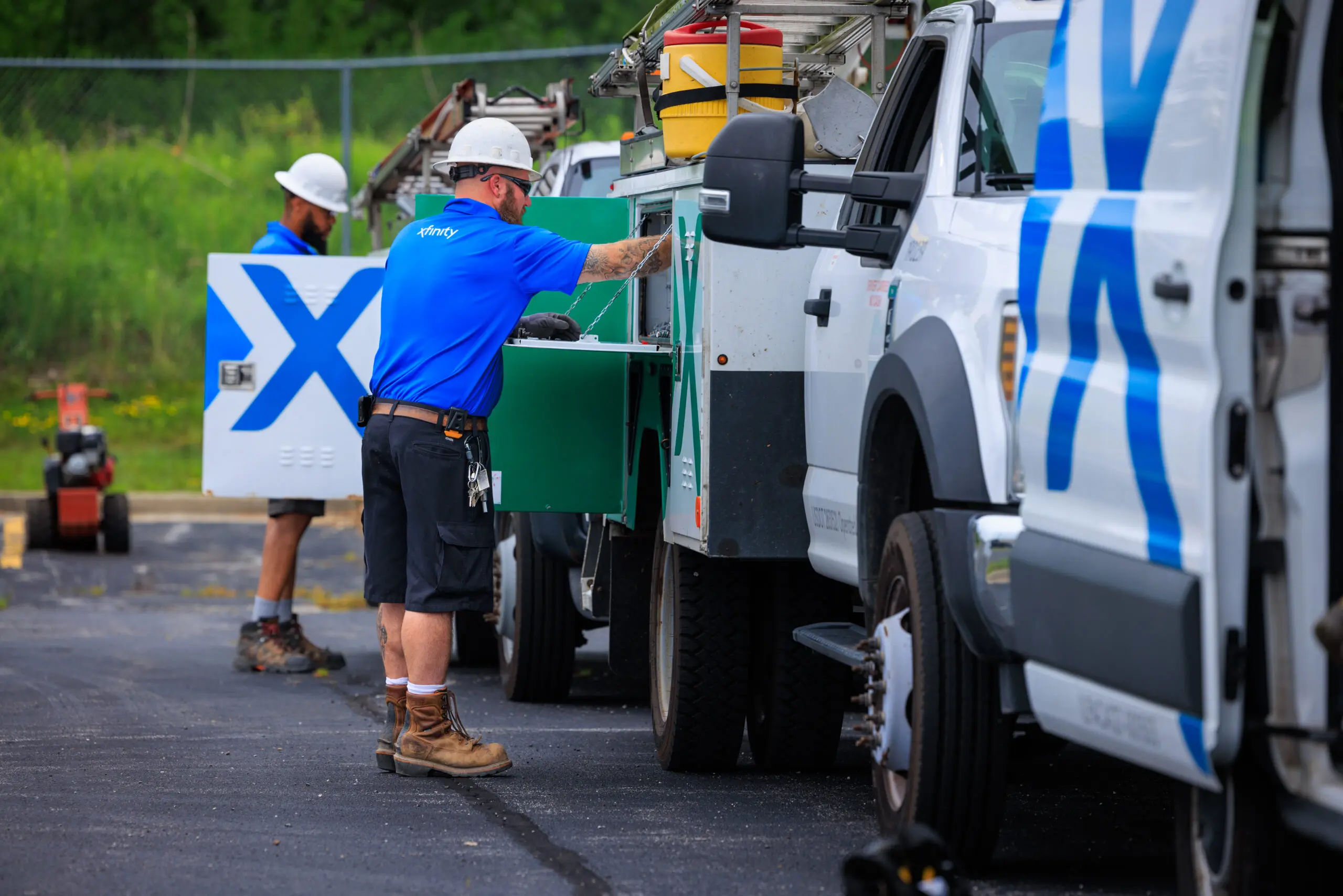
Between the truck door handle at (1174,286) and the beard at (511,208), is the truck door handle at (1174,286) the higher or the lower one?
the lower one

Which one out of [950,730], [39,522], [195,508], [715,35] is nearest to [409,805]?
[950,730]

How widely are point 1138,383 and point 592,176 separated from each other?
6.39 metres

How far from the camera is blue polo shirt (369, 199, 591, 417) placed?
6609mm

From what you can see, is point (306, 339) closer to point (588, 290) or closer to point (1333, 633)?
point (588, 290)

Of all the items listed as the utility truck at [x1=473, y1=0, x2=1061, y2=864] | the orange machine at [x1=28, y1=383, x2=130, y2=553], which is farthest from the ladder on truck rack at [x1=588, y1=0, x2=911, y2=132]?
the orange machine at [x1=28, y1=383, x2=130, y2=553]

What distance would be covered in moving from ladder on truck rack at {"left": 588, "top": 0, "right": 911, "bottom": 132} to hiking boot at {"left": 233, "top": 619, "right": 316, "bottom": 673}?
3075mm

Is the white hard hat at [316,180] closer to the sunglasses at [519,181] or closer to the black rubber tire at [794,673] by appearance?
the sunglasses at [519,181]

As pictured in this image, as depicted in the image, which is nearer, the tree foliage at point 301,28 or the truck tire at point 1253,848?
the truck tire at point 1253,848

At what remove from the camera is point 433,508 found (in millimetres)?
6621

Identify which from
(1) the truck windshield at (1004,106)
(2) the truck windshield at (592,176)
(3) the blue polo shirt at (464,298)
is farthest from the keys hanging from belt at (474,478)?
(2) the truck windshield at (592,176)

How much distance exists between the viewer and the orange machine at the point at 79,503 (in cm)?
1448

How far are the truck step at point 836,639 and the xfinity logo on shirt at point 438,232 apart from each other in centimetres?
176

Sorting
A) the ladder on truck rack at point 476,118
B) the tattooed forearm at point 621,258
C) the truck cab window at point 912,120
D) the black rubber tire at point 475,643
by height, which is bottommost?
the black rubber tire at point 475,643

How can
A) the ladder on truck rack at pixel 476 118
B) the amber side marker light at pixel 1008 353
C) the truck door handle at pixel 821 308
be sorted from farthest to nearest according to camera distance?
1. the ladder on truck rack at pixel 476 118
2. the truck door handle at pixel 821 308
3. the amber side marker light at pixel 1008 353
